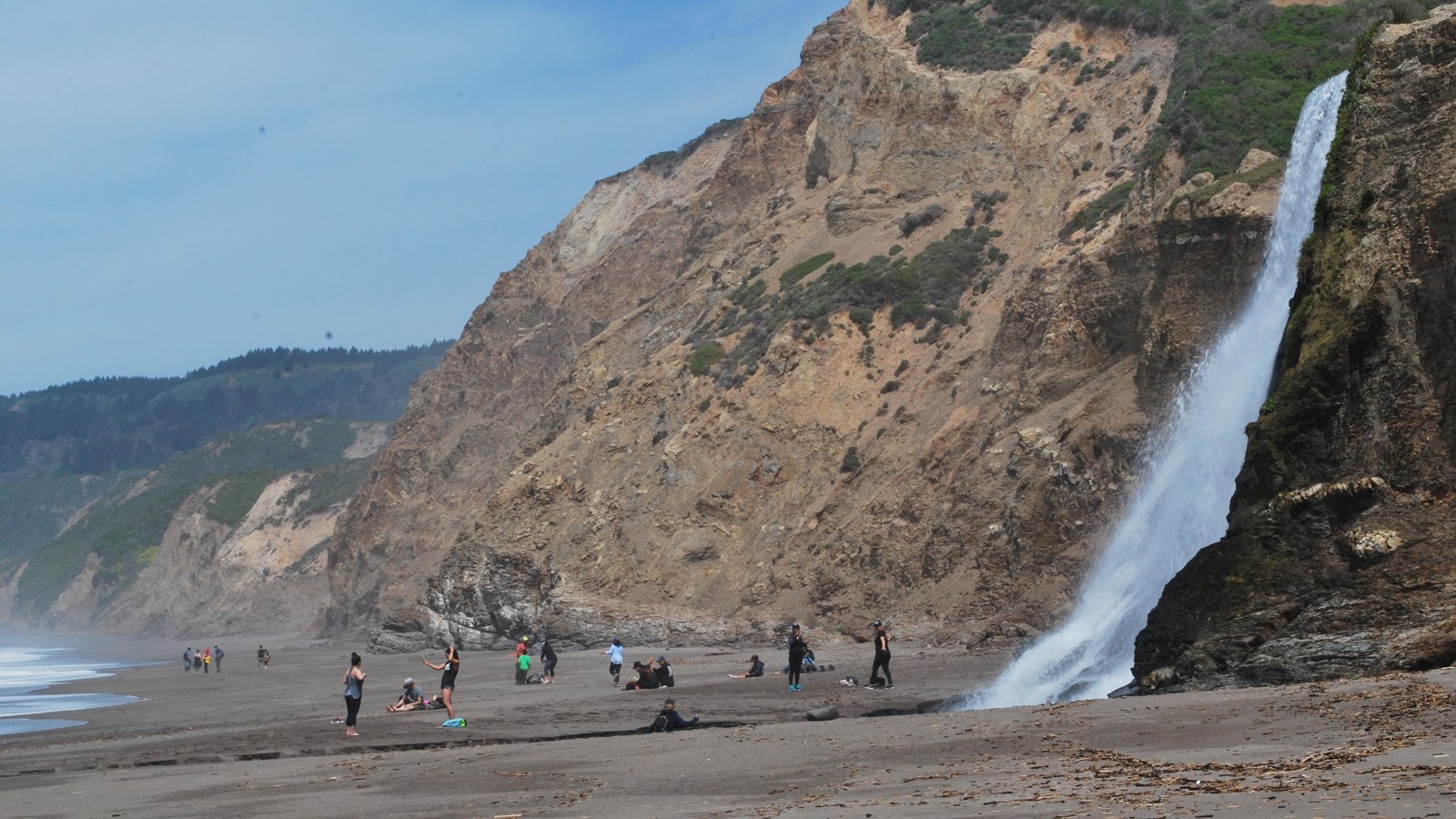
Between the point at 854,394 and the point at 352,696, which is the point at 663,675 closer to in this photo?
the point at 352,696

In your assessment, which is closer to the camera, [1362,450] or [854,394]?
[1362,450]

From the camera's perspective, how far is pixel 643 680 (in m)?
26.8

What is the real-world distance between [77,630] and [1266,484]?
12798cm

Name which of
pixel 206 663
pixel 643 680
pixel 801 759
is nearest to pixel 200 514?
pixel 206 663

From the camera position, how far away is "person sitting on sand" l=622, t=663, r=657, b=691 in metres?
26.7

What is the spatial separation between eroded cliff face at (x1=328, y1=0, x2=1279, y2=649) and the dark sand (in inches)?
345

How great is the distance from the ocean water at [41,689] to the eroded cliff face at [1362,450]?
22495 millimetres

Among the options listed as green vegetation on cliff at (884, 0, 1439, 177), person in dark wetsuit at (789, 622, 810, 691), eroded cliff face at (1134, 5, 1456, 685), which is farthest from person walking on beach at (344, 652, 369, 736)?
green vegetation on cliff at (884, 0, 1439, 177)

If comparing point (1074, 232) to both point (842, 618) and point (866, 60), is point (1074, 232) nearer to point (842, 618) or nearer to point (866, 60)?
point (842, 618)

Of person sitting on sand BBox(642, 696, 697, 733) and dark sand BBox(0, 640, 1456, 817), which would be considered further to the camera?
person sitting on sand BBox(642, 696, 697, 733)

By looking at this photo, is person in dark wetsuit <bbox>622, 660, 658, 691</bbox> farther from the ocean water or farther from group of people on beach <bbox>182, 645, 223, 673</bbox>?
group of people on beach <bbox>182, 645, 223, 673</bbox>

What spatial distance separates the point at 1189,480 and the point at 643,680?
33.3 feet

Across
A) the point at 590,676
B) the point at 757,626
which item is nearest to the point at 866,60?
the point at 757,626

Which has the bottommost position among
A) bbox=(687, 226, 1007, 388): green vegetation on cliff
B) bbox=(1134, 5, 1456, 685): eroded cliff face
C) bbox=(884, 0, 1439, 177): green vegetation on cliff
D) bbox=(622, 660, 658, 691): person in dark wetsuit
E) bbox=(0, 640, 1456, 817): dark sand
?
bbox=(0, 640, 1456, 817): dark sand
